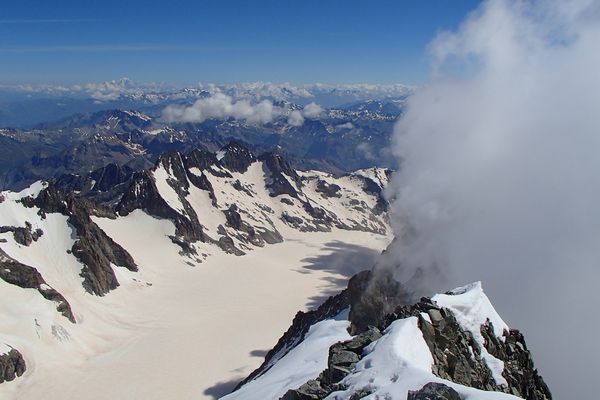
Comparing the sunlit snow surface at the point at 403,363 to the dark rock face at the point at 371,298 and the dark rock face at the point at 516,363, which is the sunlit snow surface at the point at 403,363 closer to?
the dark rock face at the point at 516,363

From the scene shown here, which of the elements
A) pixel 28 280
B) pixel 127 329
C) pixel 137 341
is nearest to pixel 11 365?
pixel 28 280

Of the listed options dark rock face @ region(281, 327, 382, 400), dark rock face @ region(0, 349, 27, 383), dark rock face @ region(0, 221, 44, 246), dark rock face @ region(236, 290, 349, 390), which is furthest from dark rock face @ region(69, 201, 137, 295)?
dark rock face @ region(281, 327, 382, 400)

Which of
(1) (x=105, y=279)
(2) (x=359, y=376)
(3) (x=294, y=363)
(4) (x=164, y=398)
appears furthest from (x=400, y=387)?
(1) (x=105, y=279)

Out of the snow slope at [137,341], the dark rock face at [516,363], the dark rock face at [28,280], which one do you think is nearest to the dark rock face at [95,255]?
the snow slope at [137,341]

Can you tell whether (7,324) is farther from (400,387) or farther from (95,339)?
(400,387)

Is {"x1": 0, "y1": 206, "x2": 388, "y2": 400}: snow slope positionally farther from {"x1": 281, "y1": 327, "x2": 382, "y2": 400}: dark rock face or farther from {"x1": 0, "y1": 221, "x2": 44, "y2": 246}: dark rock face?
{"x1": 281, "y1": 327, "x2": 382, "y2": 400}: dark rock face

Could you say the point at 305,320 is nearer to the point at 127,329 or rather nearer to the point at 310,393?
the point at 127,329
